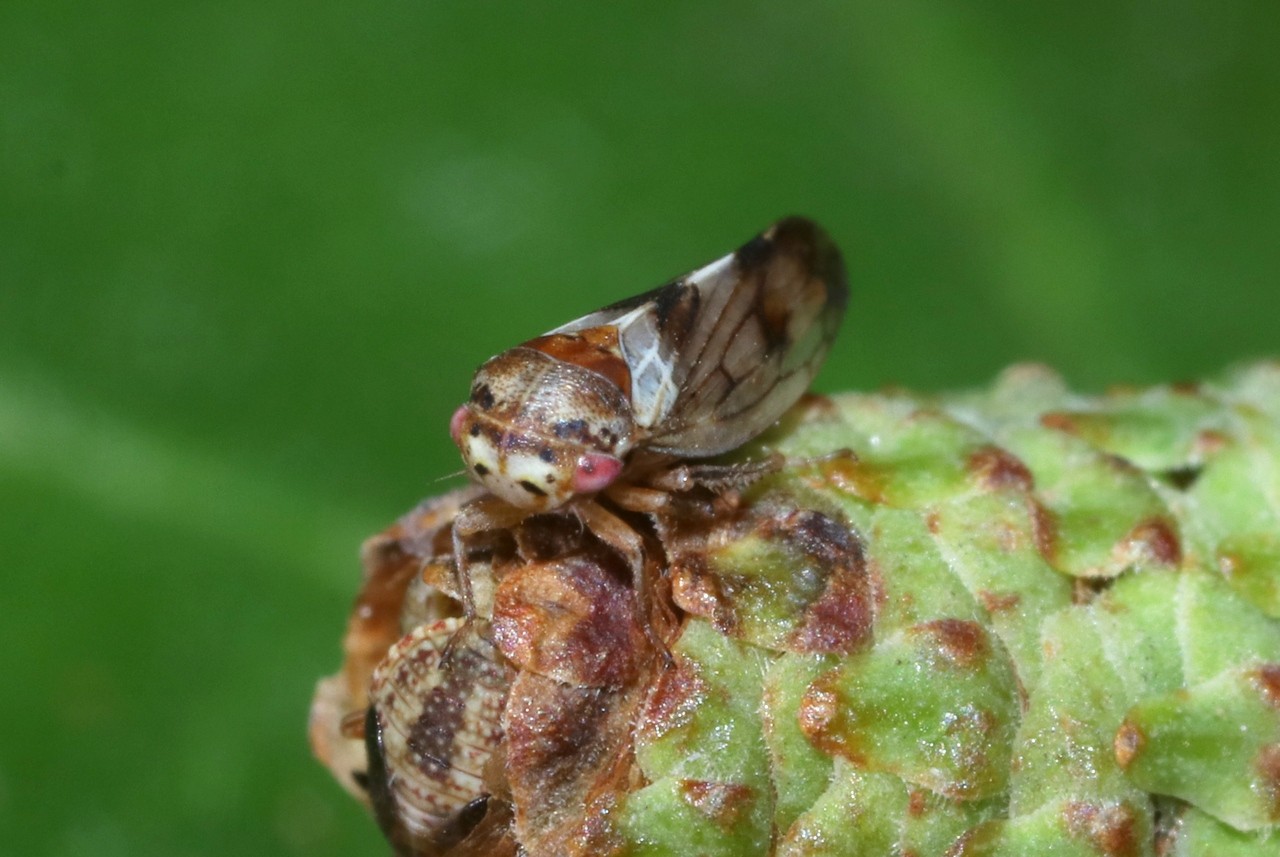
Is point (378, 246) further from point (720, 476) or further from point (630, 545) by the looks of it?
point (630, 545)

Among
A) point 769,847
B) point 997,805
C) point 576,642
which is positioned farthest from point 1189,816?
point 576,642

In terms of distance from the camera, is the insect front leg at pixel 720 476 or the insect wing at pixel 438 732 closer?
the insect wing at pixel 438 732

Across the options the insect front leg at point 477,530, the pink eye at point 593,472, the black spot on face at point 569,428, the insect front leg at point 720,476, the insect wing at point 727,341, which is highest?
the insect wing at point 727,341

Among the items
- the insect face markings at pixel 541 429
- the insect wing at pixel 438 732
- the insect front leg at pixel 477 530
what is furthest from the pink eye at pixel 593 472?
the insect wing at pixel 438 732

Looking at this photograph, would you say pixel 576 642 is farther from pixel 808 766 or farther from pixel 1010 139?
pixel 1010 139

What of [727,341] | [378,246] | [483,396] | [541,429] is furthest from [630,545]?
[378,246]

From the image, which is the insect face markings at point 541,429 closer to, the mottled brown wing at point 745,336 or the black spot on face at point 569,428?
the black spot on face at point 569,428

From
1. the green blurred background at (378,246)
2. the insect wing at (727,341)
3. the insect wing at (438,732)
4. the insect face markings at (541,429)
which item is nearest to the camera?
the insect wing at (438,732)
